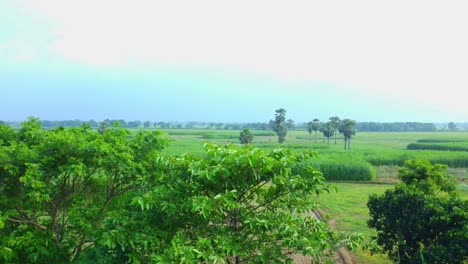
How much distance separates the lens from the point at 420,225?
25.0 ft

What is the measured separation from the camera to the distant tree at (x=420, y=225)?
6906 mm

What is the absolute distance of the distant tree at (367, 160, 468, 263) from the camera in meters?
6.91

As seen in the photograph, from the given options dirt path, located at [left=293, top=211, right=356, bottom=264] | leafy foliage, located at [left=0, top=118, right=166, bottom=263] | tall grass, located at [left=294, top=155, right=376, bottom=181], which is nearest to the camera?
leafy foliage, located at [left=0, top=118, right=166, bottom=263]

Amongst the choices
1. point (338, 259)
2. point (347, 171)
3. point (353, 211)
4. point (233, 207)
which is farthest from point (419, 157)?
point (233, 207)

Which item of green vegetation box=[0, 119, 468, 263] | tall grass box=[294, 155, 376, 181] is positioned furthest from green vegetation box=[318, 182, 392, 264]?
green vegetation box=[0, 119, 468, 263]

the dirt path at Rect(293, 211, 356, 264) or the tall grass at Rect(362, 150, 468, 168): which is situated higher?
the tall grass at Rect(362, 150, 468, 168)

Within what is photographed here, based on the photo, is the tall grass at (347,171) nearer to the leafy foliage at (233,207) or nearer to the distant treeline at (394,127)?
the leafy foliage at (233,207)

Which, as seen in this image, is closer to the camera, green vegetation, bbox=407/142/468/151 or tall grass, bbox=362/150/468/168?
tall grass, bbox=362/150/468/168

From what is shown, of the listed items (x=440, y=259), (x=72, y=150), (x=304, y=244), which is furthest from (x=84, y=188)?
(x=440, y=259)

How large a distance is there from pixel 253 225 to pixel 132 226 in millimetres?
1634

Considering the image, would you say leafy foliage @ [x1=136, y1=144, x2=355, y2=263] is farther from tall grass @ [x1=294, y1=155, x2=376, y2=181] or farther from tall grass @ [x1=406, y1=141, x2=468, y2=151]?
tall grass @ [x1=406, y1=141, x2=468, y2=151]

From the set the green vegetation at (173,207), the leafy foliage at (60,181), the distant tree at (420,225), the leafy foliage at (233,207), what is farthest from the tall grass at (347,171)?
the leafy foliage at (233,207)

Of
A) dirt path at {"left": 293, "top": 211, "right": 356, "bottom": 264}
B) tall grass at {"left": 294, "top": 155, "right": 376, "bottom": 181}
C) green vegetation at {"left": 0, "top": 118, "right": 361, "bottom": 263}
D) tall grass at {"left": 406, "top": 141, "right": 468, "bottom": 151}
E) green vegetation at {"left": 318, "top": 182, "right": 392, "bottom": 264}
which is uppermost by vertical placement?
green vegetation at {"left": 0, "top": 118, "right": 361, "bottom": 263}

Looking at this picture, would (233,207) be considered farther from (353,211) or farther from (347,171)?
(347,171)
